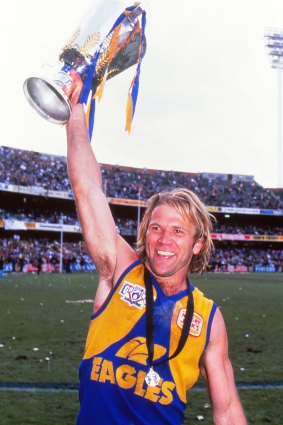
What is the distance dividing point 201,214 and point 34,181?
53.5 meters

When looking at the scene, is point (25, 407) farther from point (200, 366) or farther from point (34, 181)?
point (34, 181)

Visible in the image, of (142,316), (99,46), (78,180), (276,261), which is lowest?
(276,261)

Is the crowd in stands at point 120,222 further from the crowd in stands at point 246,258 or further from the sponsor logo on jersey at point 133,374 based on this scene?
the sponsor logo on jersey at point 133,374

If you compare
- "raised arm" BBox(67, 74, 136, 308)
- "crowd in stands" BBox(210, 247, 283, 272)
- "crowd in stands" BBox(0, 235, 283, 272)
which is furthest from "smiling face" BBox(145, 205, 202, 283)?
"crowd in stands" BBox(210, 247, 283, 272)

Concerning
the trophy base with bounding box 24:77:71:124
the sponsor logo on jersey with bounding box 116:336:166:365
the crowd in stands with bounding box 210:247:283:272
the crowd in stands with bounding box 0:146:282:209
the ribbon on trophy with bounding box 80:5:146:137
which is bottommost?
the crowd in stands with bounding box 210:247:283:272

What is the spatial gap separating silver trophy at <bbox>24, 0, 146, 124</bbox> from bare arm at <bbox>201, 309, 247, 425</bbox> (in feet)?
4.08

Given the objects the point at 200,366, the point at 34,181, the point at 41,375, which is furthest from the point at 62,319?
the point at 34,181

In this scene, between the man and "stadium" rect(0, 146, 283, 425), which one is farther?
"stadium" rect(0, 146, 283, 425)

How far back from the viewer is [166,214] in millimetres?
2898

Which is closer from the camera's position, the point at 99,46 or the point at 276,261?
the point at 99,46

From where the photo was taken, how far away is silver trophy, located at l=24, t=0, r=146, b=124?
276 cm

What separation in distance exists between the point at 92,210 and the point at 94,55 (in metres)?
0.74

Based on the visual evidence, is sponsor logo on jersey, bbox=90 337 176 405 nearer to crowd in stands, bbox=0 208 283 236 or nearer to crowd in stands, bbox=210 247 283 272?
crowd in stands, bbox=0 208 283 236

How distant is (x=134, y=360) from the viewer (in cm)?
267
